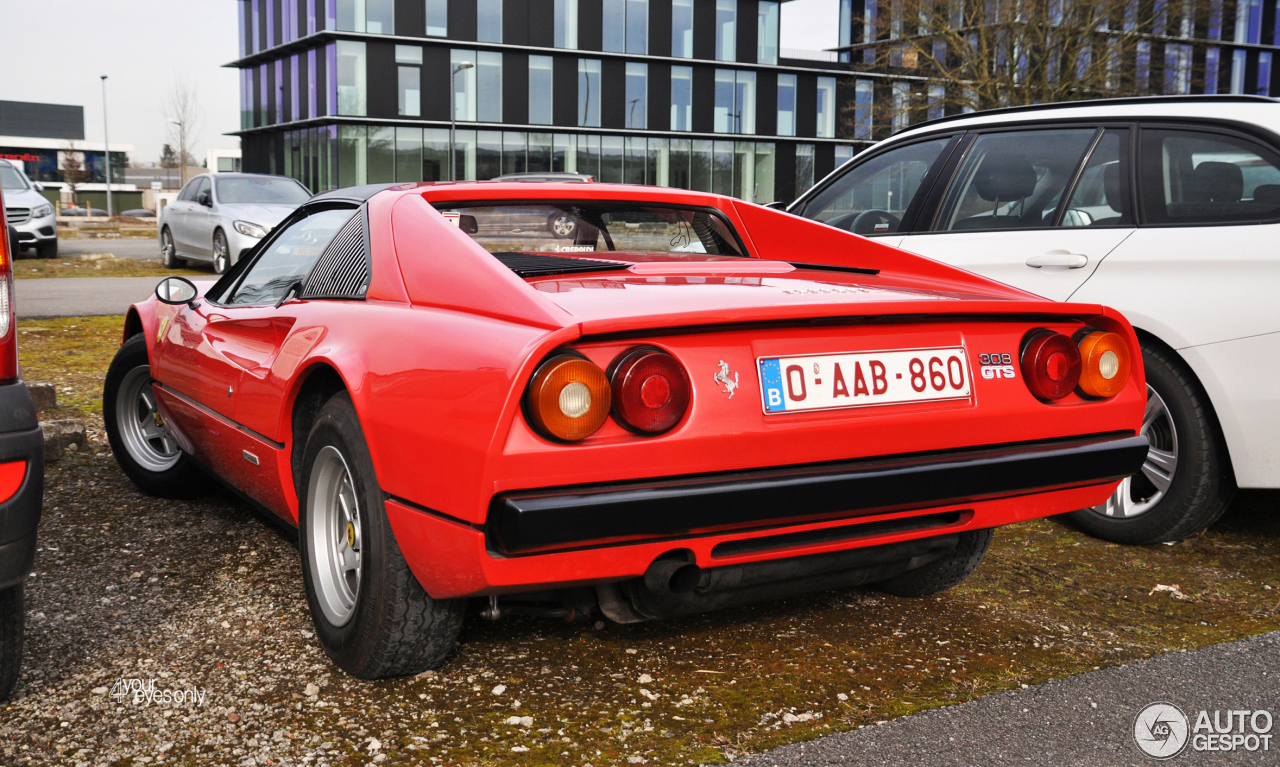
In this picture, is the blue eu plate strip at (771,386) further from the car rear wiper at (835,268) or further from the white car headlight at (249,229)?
the white car headlight at (249,229)

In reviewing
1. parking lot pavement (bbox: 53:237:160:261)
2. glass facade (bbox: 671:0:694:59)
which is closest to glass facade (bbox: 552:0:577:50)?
glass facade (bbox: 671:0:694:59)

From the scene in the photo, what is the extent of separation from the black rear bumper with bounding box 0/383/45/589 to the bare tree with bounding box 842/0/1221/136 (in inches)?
1028

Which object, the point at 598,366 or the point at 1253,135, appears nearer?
the point at 598,366

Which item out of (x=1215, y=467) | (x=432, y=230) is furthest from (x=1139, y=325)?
(x=432, y=230)

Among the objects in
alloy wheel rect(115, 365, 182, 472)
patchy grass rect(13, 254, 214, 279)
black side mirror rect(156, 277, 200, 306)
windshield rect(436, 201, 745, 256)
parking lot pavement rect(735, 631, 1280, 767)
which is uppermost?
windshield rect(436, 201, 745, 256)

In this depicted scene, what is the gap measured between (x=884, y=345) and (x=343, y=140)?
40.4 m

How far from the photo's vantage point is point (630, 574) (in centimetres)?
235

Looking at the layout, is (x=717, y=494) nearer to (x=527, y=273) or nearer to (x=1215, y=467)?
(x=527, y=273)

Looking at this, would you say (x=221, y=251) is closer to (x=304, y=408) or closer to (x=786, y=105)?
(x=304, y=408)

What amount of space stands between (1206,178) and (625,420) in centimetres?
296

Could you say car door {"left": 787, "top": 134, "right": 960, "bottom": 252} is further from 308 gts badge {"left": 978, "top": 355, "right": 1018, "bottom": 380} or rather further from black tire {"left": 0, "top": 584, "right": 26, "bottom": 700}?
black tire {"left": 0, "top": 584, "right": 26, "bottom": 700}

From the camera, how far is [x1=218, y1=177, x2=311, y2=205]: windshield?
52.4 feet

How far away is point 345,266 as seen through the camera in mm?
3164

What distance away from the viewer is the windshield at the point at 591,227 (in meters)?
3.23
